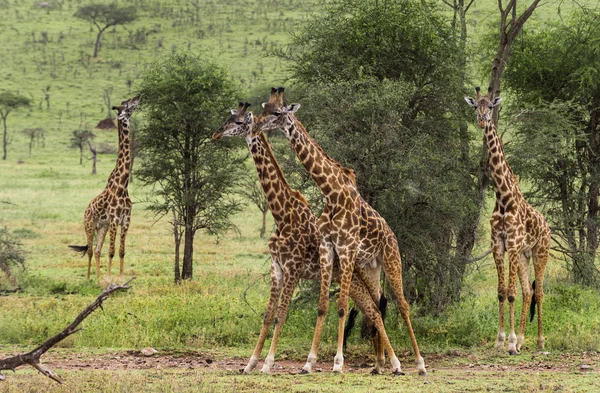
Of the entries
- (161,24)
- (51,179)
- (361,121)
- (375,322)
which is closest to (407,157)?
(361,121)

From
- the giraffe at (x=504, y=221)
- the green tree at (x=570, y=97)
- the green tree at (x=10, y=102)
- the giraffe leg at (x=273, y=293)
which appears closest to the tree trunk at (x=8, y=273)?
the giraffe leg at (x=273, y=293)

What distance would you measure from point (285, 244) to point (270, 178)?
95 centimetres

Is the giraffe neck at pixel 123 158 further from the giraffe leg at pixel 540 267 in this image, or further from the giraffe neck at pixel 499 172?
the giraffe leg at pixel 540 267

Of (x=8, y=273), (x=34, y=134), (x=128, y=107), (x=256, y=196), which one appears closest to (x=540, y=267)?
(x=128, y=107)

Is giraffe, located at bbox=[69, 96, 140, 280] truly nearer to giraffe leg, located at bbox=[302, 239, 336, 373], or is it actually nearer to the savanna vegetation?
the savanna vegetation

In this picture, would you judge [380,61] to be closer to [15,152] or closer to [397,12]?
[397,12]

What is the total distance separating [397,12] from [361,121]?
2.78 m

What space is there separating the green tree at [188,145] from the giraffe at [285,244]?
882 cm

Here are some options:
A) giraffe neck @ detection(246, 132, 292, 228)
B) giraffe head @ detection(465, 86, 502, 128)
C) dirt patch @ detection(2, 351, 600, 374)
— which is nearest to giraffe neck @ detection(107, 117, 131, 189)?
dirt patch @ detection(2, 351, 600, 374)

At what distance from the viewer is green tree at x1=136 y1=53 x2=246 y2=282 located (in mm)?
20172

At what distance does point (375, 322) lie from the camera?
11.0 m

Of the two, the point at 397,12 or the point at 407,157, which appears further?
the point at 397,12

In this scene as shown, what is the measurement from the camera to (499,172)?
42.9 feet

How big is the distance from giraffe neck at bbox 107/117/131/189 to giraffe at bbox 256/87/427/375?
913cm
